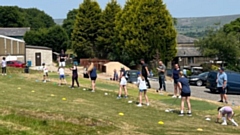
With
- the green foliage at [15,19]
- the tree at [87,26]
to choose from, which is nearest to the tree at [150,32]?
the tree at [87,26]

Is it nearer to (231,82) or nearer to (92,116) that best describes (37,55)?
(231,82)

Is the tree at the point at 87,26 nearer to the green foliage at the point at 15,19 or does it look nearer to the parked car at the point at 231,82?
the parked car at the point at 231,82

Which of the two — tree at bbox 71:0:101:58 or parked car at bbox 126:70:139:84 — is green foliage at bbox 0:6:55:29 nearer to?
tree at bbox 71:0:101:58

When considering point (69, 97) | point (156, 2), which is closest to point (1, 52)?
point (156, 2)

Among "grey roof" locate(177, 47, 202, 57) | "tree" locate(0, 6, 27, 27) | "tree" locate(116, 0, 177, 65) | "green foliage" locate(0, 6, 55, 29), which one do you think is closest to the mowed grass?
"tree" locate(116, 0, 177, 65)

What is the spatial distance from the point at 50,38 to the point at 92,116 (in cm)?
7447

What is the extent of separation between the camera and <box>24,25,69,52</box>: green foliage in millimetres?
86375

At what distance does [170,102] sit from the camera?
20.6 m

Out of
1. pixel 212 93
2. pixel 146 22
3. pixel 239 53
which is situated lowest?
pixel 212 93

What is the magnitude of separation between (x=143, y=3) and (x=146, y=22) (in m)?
2.70

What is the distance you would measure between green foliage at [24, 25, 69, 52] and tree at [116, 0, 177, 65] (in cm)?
3143

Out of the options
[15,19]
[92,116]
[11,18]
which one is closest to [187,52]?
[11,18]

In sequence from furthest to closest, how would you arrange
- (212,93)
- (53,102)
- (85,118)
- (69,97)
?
(212,93)
(69,97)
(53,102)
(85,118)

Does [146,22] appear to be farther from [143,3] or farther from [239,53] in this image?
A: [239,53]
